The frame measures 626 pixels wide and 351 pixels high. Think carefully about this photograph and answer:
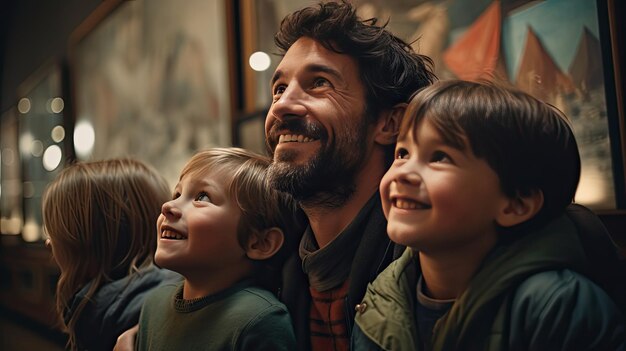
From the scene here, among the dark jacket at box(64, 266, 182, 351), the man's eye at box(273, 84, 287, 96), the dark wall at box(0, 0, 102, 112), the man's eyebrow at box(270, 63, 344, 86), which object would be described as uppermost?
the dark wall at box(0, 0, 102, 112)

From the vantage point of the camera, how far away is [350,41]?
880 millimetres

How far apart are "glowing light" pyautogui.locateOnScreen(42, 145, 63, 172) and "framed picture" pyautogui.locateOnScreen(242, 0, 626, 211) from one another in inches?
86.5

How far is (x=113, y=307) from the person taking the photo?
4.10 feet

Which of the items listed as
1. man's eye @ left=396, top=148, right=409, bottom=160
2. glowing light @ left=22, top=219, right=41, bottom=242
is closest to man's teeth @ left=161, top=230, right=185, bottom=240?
man's eye @ left=396, top=148, right=409, bottom=160

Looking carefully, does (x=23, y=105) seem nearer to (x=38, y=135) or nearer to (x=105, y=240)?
(x=38, y=135)

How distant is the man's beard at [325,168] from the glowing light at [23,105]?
3234 millimetres

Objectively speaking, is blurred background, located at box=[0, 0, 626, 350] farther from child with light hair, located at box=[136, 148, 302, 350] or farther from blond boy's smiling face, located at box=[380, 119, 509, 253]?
child with light hair, located at box=[136, 148, 302, 350]

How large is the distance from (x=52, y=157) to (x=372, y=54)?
256 centimetres

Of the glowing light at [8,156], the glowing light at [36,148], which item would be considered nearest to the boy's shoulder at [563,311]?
the glowing light at [36,148]

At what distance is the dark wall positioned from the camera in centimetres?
281

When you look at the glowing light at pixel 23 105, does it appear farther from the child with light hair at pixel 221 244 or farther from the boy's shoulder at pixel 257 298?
the boy's shoulder at pixel 257 298

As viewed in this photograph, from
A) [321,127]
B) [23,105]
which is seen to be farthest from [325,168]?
[23,105]

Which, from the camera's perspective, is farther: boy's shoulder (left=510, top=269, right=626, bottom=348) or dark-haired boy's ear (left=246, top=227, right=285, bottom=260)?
dark-haired boy's ear (left=246, top=227, right=285, bottom=260)

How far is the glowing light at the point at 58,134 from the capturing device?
3.15 meters
